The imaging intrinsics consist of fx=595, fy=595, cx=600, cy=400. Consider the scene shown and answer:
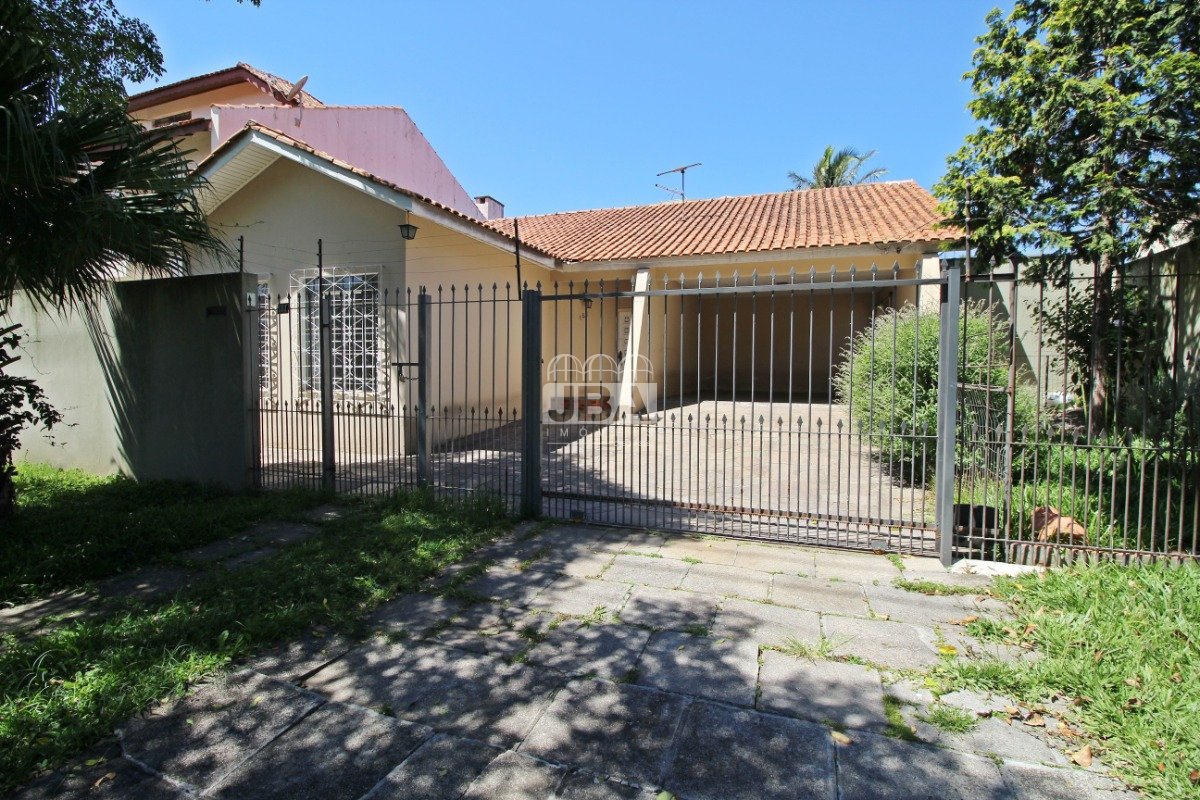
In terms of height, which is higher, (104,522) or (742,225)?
(742,225)

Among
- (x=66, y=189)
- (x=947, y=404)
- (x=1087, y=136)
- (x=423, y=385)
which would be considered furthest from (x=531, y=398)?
(x=1087, y=136)

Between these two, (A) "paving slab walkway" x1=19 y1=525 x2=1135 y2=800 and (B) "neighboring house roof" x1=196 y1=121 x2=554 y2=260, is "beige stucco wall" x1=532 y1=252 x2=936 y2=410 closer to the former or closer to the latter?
(B) "neighboring house roof" x1=196 y1=121 x2=554 y2=260

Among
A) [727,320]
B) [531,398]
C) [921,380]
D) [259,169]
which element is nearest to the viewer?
[531,398]

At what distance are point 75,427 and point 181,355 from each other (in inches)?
88.5

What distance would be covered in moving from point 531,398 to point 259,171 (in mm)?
7149

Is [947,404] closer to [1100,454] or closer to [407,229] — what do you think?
[1100,454]

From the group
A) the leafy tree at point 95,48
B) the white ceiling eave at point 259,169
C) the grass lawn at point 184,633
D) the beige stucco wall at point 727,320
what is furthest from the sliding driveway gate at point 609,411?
the leafy tree at point 95,48

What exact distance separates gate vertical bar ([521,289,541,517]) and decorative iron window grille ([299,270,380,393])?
4231 mm

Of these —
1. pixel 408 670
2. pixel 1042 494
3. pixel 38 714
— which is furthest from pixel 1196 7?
pixel 38 714

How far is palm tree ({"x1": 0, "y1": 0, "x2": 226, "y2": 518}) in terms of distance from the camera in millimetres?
3871

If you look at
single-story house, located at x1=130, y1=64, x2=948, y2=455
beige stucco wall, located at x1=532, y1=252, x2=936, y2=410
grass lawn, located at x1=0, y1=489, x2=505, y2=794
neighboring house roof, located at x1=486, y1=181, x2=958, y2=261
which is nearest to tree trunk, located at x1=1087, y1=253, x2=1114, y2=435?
single-story house, located at x1=130, y1=64, x2=948, y2=455

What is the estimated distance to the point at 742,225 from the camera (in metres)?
12.6

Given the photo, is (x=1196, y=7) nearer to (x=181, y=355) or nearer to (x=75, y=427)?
(x=181, y=355)

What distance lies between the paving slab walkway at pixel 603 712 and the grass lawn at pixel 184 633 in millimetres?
135
